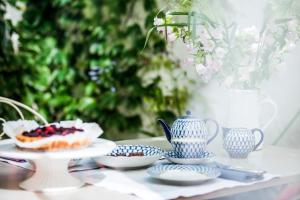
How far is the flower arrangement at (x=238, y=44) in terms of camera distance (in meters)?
1.41

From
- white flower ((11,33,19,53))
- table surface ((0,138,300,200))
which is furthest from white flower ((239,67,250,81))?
white flower ((11,33,19,53))

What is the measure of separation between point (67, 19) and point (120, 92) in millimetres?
559

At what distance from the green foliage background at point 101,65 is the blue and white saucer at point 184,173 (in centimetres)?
163

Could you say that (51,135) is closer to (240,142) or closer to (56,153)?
(56,153)

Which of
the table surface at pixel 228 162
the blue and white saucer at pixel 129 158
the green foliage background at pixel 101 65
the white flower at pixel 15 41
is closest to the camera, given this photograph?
the table surface at pixel 228 162

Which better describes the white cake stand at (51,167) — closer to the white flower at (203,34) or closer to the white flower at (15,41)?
the white flower at (203,34)

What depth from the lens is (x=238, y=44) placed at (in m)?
1.43

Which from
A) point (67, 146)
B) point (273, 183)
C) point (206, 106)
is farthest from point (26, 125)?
point (206, 106)

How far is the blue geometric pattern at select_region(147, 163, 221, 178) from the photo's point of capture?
112 cm

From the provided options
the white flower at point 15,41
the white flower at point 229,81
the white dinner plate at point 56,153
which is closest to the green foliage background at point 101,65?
the white flower at point 15,41

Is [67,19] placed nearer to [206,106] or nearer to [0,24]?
[0,24]

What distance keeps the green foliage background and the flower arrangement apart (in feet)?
4.42

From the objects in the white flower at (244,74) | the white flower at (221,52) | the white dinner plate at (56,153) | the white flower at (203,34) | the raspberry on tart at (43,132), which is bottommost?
the white dinner plate at (56,153)

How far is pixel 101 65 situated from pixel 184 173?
6.08 feet
